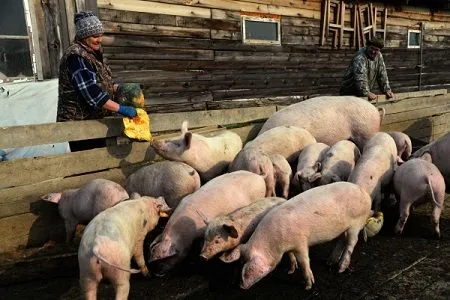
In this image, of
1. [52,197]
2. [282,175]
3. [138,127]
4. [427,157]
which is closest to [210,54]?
[138,127]

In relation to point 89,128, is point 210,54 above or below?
above

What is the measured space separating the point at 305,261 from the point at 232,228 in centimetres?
64

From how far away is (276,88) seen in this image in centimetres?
1051

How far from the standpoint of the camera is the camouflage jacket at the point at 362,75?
775 centimetres

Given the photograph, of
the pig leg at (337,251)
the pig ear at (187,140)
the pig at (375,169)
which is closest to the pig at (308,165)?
the pig at (375,169)

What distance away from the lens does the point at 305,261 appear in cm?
344

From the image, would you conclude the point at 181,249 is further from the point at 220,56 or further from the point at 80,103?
the point at 220,56

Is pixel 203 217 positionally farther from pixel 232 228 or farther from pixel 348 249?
pixel 348 249

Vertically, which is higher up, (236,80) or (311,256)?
(236,80)

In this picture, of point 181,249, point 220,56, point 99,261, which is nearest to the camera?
point 99,261

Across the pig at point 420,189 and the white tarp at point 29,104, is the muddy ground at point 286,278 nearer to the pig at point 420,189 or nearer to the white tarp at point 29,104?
the pig at point 420,189

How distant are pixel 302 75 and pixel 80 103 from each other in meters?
7.23

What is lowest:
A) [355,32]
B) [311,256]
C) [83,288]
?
[311,256]

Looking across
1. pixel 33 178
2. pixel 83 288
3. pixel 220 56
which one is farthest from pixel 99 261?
pixel 220 56
